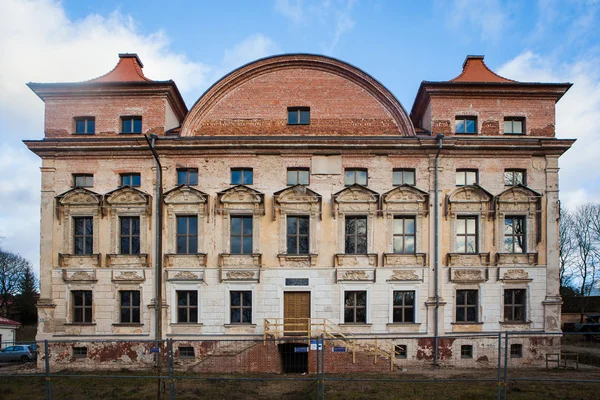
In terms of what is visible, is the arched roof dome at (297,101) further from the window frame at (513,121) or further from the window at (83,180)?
the window at (83,180)

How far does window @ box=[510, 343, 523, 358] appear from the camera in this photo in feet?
60.5

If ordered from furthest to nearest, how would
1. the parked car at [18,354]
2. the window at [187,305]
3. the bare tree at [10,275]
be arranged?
the bare tree at [10,275] → the parked car at [18,354] → the window at [187,305]

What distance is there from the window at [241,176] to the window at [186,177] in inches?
71.1

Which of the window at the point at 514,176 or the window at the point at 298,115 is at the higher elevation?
the window at the point at 298,115

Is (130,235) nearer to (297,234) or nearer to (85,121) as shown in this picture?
(85,121)

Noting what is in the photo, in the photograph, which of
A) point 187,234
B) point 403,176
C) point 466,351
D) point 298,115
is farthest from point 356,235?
point 187,234

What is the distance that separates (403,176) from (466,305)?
6712 mm

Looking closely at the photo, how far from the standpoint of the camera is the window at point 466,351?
60.4ft

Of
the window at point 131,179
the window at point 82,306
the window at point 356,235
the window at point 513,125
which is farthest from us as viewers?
the window at point 513,125

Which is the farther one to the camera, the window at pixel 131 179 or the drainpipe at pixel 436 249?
the window at pixel 131 179

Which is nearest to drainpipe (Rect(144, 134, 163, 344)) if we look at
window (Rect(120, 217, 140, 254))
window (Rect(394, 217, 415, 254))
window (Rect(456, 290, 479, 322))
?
window (Rect(120, 217, 140, 254))

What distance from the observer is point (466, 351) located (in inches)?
728

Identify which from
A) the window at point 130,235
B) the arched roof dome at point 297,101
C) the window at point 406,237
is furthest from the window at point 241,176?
the window at point 406,237

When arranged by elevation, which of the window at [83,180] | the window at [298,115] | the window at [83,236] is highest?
the window at [298,115]
